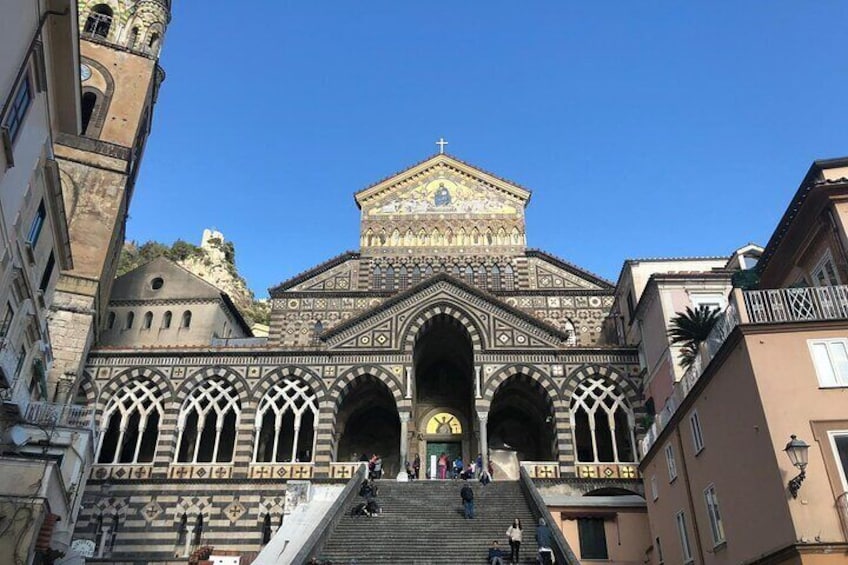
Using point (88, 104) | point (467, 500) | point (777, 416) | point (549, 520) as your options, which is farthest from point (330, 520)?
point (88, 104)

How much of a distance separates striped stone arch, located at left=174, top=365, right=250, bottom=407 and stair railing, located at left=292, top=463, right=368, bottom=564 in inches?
293

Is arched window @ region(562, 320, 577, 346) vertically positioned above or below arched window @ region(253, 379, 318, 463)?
above

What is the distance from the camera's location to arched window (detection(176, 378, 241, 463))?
93.5ft

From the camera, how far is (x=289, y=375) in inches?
1155

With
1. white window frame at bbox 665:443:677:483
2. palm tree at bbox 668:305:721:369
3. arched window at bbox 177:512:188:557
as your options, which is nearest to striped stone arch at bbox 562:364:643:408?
palm tree at bbox 668:305:721:369

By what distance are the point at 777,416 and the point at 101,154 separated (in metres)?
29.9

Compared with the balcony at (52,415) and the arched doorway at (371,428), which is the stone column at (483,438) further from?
the balcony at (52,415)

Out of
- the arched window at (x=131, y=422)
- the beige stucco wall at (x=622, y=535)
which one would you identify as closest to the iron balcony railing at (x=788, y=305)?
the beige stucco wall at (x=622, y=535)

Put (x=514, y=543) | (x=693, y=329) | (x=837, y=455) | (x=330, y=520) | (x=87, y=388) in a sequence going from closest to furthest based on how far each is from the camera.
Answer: (x=837, y=455) < (x=514, y=543) < (x=330, y=520) < (x=693, y=329) < (x=87, y=388)

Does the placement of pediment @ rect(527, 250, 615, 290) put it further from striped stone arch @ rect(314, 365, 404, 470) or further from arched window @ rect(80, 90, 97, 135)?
arched window @ rect(80, 90, 97, 135)

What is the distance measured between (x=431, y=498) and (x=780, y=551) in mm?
11559

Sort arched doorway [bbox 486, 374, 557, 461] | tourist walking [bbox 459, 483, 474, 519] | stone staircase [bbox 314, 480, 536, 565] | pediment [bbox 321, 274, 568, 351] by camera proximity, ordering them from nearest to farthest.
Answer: stone staircase [bbox 314, 480, 536, 565] → tourist walking [bbox 459, 483, 474, 519] → pediment [bbox 321, 274, 568, 351] → arched doorway [bbox 486, 374, 557, 461]

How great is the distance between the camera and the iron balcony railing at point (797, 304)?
49.7 ft

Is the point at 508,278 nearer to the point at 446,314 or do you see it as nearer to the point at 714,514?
the point at 446,314
